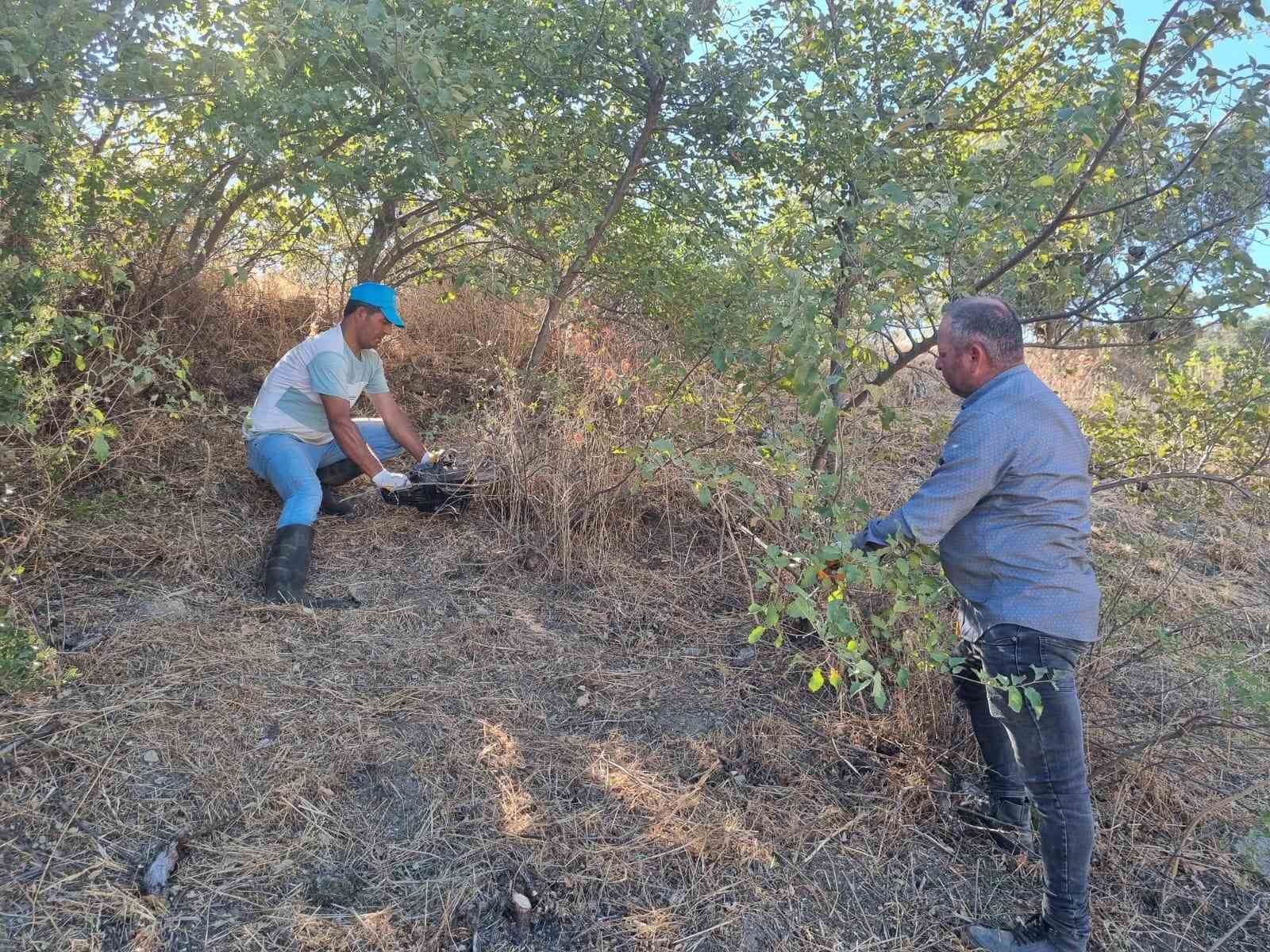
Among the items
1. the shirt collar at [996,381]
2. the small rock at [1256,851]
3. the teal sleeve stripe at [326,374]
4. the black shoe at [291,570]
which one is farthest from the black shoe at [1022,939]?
the teal sleeve stripe at [326,374]

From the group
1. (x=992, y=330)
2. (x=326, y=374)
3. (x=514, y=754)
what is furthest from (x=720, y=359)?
(x=326, y=374)

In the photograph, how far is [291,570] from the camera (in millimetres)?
3508

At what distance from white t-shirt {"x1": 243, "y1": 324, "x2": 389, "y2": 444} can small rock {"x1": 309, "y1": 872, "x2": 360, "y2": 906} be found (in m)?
2.46

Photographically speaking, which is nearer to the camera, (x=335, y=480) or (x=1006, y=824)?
(x=1006, y=824)

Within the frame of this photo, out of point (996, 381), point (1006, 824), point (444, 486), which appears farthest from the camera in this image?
point (444, 486)

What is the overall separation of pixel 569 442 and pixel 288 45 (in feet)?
7.18

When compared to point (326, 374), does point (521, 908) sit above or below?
below

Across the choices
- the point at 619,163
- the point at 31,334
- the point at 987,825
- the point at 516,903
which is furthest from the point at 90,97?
the point at 987,825

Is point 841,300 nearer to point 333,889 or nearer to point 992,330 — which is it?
point 992,330

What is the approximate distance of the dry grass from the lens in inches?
84.7

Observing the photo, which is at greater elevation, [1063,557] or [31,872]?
[1063,557]

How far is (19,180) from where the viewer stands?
3.73 metres

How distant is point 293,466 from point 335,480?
0.38 metres

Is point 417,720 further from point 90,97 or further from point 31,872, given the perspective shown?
point 90,97
